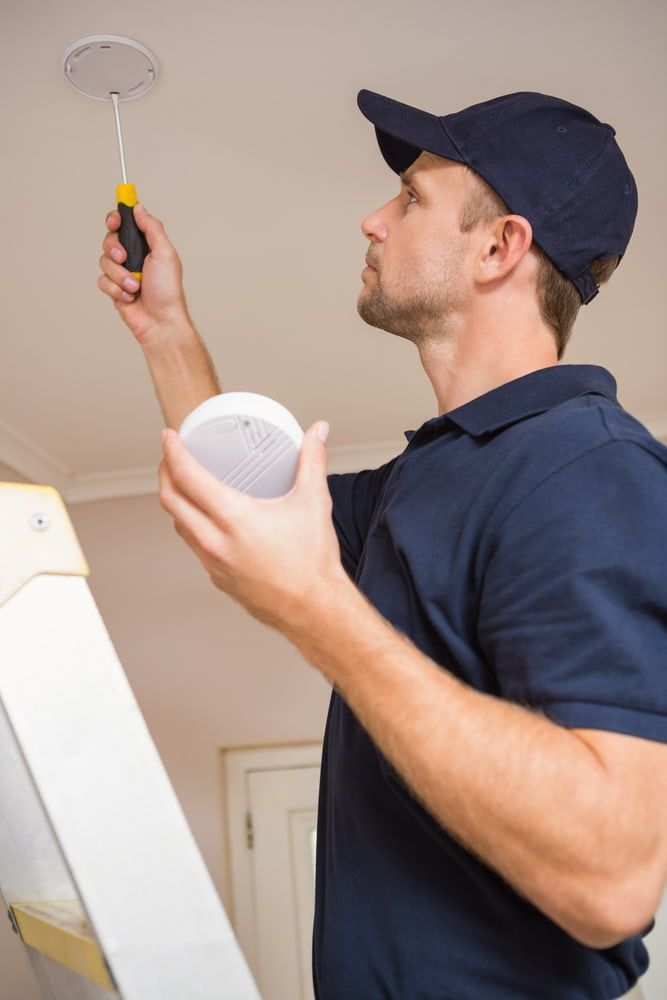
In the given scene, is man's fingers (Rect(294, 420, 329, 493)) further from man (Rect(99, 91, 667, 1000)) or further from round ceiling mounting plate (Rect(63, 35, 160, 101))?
round ceiling mounting plate (Rect(63, 35, 160, 101))

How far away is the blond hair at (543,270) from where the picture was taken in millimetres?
1133

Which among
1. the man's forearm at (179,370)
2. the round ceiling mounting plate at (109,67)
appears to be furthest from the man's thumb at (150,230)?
the round ceiling mounting plate at (109,67)

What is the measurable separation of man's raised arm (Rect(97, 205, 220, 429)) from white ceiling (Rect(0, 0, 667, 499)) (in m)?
0.29

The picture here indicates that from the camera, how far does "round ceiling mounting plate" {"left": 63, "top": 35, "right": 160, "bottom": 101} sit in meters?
1.35

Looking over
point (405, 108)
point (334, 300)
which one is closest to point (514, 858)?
point (405, 108)

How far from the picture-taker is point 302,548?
2.14 feet

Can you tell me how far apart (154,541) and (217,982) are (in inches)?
106

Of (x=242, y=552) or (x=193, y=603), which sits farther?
(x=193, y=603)

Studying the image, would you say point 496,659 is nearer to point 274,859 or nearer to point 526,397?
point 526,397

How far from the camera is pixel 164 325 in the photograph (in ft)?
4.33

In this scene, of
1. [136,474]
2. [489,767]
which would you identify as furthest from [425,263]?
[136,474]

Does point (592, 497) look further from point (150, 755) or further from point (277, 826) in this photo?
point (277, 826)

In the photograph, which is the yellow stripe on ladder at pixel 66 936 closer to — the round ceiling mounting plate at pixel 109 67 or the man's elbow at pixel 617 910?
the man's elbow at pixel 617 910

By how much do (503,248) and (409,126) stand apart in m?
0.19
